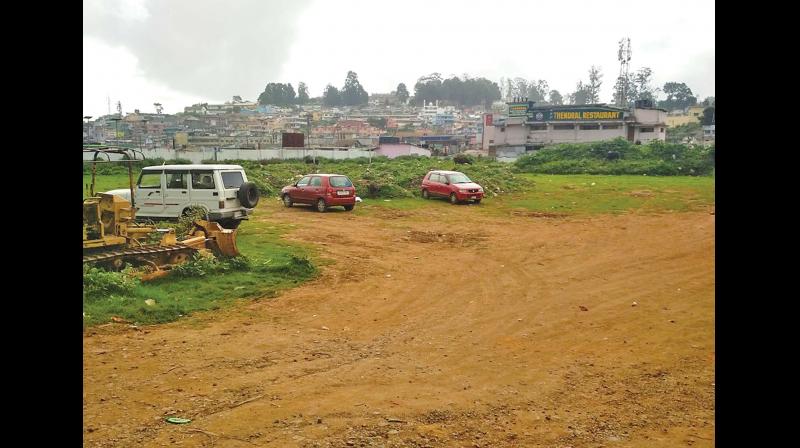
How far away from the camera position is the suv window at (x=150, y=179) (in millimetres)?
15438

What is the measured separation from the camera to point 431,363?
20.9ft

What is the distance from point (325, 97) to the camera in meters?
192

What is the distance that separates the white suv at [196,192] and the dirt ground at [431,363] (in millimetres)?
4632

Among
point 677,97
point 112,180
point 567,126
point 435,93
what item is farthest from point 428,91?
point 112,180

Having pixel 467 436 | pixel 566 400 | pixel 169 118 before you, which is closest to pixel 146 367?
pixel 467 436

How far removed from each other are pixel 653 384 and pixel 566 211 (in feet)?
53.5

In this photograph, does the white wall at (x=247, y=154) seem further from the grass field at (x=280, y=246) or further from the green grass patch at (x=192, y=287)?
the green grass patch at (x=192, y=287)

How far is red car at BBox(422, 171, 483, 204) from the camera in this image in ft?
77.6

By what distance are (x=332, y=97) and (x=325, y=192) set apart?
577ft

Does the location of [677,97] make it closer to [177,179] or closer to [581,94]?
[581,94]

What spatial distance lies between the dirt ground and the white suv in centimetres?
463

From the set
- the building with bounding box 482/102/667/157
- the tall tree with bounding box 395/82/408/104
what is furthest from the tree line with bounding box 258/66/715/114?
the building with bounding box 482/102/667/157

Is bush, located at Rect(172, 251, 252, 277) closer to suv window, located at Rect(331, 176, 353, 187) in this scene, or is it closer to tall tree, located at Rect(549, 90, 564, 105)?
suv window, located at Rect(331, 176, 353, 187)
